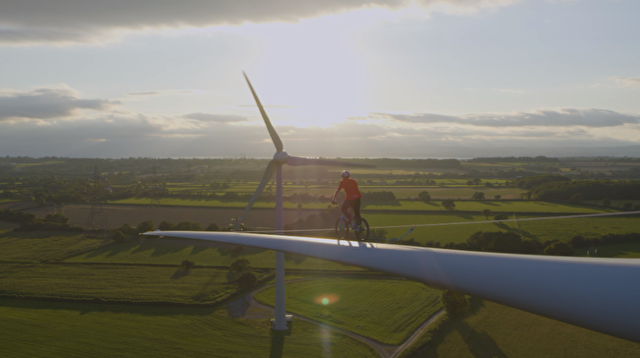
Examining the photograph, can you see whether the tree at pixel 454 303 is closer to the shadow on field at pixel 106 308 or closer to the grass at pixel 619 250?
the shadow on field at pixel 106 308

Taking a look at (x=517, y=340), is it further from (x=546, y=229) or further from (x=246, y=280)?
(x=546, y=229)

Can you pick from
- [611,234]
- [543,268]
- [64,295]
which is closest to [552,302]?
[543,268]

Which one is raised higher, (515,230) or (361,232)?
(361,232)

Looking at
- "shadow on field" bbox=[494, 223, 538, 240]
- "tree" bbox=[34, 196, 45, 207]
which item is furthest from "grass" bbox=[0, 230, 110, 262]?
"shadow on field" bbox=[494, 223, 538, 240]

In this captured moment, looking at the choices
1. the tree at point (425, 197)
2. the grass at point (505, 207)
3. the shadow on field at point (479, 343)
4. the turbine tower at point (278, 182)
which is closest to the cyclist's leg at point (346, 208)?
the turbine tower at point (278, 182)

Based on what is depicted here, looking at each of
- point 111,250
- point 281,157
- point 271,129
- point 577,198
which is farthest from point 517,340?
point 577,198

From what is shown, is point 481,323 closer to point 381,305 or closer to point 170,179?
point 381,305
